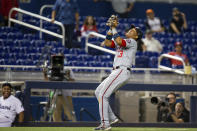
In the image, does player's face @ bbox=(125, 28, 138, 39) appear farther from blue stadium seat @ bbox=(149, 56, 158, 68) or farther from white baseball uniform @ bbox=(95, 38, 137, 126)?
blue stadium seat @ bbox=(149, 56, 158, 68)

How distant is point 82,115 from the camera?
1138cm

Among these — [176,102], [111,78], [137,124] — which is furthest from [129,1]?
[111,78]

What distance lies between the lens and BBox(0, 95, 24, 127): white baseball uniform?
9555 millimetres

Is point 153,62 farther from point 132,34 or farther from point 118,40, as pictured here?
point 118,40

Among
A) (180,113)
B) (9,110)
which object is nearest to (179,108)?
(180,113)

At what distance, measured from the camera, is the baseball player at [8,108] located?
953cm

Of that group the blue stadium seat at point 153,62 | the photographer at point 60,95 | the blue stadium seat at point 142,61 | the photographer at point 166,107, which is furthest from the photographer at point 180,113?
the blue stadium seat at point 153,62

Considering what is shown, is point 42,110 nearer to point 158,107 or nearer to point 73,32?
point 158,107

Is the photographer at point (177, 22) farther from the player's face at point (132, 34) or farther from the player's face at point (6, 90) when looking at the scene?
the player's face at point (132, 34)

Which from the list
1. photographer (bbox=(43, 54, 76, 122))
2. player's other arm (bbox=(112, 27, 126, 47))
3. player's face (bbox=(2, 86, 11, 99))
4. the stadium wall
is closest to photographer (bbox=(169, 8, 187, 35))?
the stadium wall

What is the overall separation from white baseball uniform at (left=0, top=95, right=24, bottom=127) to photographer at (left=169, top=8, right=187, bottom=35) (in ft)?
25.9

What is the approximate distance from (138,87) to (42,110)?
215cm

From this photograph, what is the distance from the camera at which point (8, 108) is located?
31.6 ft

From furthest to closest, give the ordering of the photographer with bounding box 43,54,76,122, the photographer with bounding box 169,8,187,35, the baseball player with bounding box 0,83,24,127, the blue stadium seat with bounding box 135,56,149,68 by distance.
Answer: the photographer with bounding box 169,8,187,35
the blue stadium seat with bounding box 135,56,149,68
the photographer with bounding box 43,54,76,122
the baseball player with bounding box 0,83,24,127
